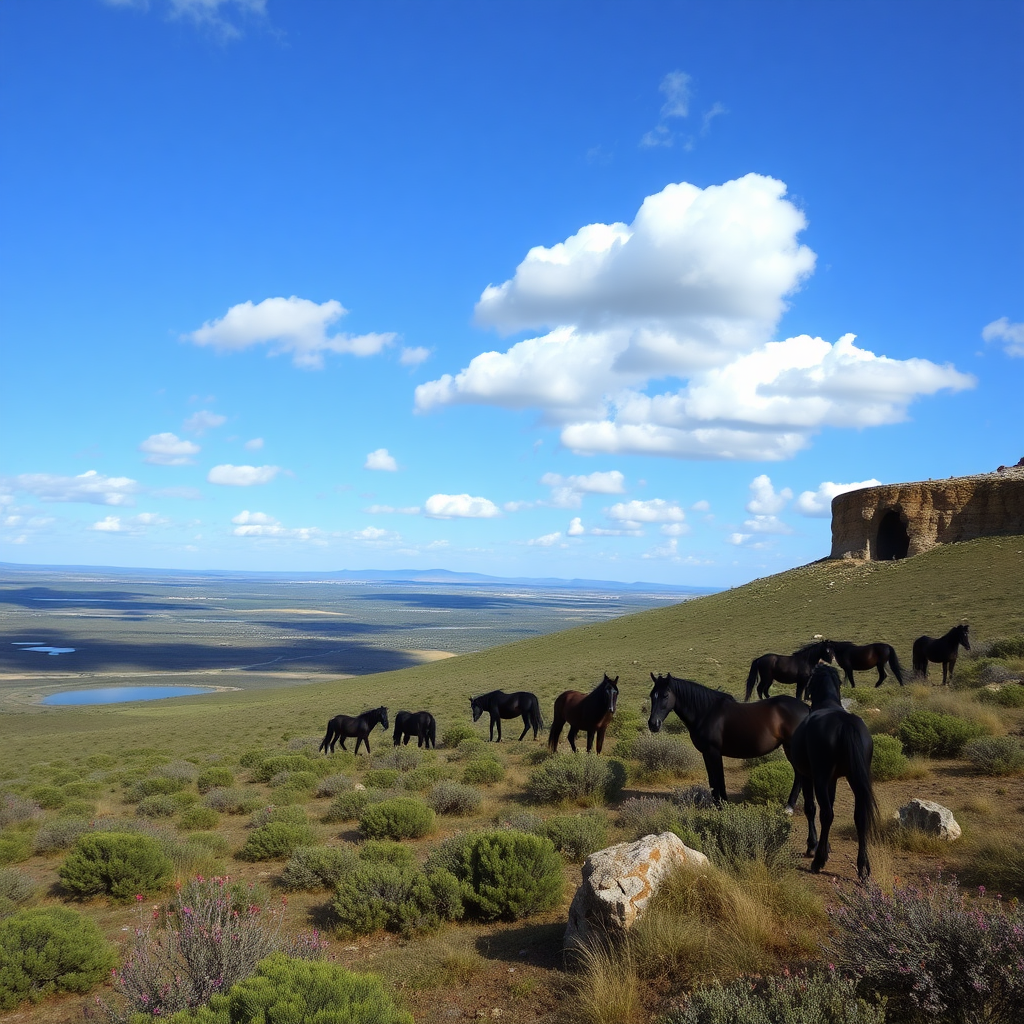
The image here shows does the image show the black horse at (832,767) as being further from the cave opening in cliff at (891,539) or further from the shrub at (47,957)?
the cave opening in cliff at (891,539)

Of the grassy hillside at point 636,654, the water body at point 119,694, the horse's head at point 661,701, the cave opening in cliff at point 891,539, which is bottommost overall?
the water body at point 119,694

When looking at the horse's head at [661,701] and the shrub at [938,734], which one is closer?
the horse's head at [661,701]

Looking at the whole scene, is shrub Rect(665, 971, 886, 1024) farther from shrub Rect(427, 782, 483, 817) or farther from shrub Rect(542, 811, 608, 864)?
shrub Rect(427, 782, 483, 817)

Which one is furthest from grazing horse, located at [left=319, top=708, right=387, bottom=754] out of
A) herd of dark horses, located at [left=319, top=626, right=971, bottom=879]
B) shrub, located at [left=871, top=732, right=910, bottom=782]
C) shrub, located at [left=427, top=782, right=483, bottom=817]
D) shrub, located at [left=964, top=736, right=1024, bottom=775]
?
shrub, located at [left=964, top=736, right=1024, bottom=775]

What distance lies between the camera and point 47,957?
613 centimetres

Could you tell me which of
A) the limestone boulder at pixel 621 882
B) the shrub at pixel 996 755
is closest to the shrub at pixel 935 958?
A: the limestone boulder at pixel 621 882

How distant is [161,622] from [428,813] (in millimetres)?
156274

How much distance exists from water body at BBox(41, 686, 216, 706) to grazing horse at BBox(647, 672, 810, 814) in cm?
5404

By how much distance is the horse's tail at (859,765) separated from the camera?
675 cm

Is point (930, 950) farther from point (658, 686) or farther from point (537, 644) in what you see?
point (537, 644)

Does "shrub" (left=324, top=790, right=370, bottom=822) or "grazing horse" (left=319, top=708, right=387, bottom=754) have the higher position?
"shrub" (left=324, top=790, right=370, bottom=822)

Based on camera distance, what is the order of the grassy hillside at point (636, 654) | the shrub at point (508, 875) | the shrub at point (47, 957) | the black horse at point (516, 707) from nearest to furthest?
the shrub at point (47, 957), the shrub at point (508, 875), the black horse at point (516, 707), the grassy hillside at point (636, 654)

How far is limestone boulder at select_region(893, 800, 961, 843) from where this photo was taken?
7.59m

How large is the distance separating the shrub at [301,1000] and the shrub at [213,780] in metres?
12.8
